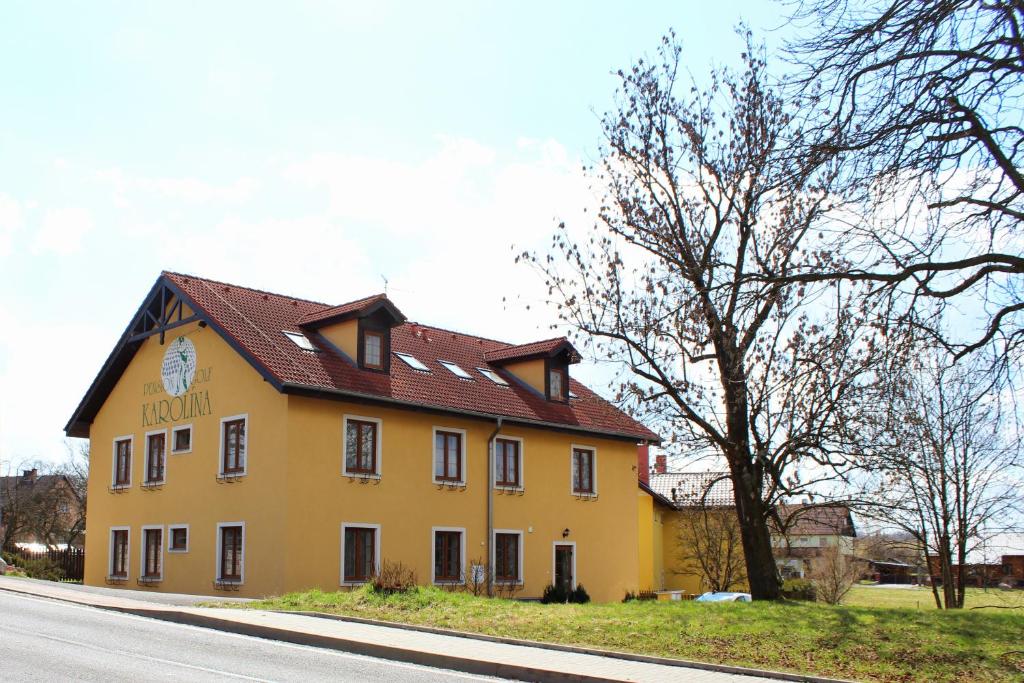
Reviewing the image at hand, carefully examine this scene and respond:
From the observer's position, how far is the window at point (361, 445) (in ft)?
88.2

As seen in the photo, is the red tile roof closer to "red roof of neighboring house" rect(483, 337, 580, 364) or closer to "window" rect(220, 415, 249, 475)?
"window" rect(220, 415, 249, 475)

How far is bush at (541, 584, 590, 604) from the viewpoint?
94.4ft

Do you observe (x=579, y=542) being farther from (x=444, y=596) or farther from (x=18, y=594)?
(x=18, y=594)

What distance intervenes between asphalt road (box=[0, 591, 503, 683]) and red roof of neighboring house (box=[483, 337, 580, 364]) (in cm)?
1919

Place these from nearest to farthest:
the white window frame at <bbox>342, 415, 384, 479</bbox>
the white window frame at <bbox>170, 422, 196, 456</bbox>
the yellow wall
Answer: the yellow wall, the white window frame at <bbox>342, 415, 384, 479</bbox>, the white window frame at <bbox>170, 422, 196, 456</bbox>

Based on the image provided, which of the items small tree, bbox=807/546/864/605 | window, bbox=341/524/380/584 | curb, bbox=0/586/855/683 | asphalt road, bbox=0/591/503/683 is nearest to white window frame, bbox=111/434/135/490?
window, bbox=341/524/380/584

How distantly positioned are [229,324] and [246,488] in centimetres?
435

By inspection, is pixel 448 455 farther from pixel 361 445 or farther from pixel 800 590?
pixel 800 590

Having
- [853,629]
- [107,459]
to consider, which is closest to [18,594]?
[107,459]

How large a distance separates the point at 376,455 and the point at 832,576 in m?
19.1

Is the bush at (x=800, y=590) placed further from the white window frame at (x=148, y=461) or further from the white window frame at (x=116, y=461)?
the white window frame at (x=116, y=461)

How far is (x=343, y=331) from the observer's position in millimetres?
28797

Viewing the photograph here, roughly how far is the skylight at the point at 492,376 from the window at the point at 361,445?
6.71m

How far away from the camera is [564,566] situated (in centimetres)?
3297
